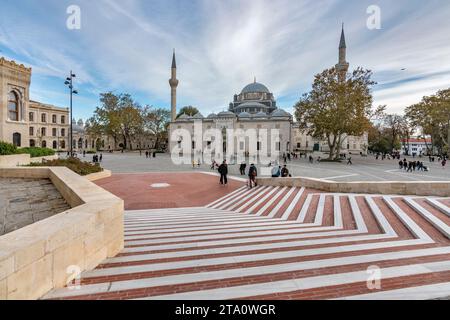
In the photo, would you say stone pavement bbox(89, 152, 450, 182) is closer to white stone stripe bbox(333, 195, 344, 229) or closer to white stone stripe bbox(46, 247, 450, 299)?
white stone stripe bbox(333, 195, 344, 229)

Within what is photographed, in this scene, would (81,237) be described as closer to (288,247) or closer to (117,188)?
(288,247)

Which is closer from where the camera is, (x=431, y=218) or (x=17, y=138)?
(x=431, y=218)

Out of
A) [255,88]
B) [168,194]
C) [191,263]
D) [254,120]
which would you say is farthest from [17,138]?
[255,88]

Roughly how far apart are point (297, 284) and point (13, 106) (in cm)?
3436

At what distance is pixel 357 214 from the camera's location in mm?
6590

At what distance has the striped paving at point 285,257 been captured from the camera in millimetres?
2789

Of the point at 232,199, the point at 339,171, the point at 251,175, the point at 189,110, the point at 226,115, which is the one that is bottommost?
the point at 232,199

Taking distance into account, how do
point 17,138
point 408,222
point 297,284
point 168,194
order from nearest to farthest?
point 297,284 → point 408,222 → point 168,194 → point 17,138

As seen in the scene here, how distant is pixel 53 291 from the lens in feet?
8.79

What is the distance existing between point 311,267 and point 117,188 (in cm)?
1178

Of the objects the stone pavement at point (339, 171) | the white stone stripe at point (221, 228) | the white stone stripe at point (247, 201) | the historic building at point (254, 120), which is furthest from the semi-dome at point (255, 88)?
the white stone stripe at point (221, 228)

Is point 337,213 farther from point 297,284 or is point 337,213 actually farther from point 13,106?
point 13,106

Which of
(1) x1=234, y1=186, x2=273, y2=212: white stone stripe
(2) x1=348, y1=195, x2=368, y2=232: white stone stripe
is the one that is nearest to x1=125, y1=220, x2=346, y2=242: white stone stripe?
(2) x1=348, y1=195, x2=368, y2=232: white stone stripe
